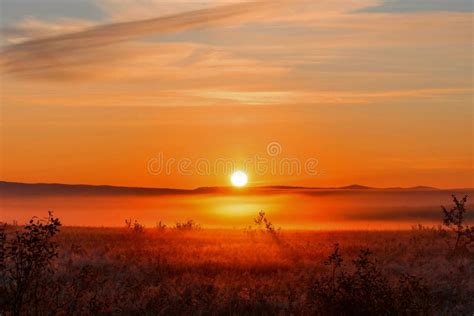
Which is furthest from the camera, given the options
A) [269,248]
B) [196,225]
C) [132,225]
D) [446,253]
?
[196,225]

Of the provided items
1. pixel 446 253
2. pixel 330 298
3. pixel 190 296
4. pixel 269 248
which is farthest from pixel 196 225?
pixel 330 298

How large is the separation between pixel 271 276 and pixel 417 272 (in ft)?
11.5

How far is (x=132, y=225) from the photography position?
3241 cm

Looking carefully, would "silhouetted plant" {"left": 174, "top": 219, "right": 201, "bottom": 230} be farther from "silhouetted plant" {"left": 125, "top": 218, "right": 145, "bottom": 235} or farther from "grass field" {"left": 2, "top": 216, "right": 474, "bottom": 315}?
"grass field" {"left": 2, "top": 216, "right": 474, "bottom": 315}

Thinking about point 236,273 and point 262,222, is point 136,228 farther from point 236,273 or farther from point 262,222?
point 236,273

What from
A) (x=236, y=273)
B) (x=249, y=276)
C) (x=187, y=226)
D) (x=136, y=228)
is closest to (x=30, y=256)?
(x=249, y=276)

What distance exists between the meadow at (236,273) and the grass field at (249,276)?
0.03m

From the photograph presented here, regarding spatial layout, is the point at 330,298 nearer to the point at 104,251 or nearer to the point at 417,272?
Result: the point at 417,272

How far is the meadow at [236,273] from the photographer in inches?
462

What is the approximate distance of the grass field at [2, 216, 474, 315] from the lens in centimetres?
1222

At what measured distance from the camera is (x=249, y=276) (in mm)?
16891

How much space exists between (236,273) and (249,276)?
123cm

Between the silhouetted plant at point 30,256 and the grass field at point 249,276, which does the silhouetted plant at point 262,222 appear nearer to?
the grass field at point 249,276

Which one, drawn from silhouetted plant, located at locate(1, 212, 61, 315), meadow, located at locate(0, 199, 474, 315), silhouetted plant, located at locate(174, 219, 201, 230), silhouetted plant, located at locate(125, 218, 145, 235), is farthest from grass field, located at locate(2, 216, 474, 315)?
silhouetted plant, located at locate(174, 219, 201, 230)
